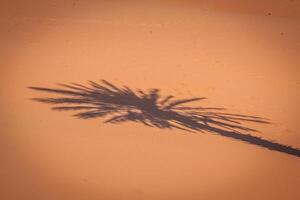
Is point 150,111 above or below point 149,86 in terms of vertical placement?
below

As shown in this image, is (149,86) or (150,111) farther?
(149,86)

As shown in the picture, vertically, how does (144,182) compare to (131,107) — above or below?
below

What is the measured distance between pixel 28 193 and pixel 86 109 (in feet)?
8.09

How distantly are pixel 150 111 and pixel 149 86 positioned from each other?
1087mm

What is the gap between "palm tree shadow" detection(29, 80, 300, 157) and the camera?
314 inches

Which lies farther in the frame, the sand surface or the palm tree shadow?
the palm tree shadow

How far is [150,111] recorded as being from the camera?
331 inches

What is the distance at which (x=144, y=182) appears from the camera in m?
6.68

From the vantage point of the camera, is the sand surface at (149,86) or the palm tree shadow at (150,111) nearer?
the sand surface at (149,86)

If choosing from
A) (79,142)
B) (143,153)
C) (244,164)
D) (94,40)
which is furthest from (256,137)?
(94,40)

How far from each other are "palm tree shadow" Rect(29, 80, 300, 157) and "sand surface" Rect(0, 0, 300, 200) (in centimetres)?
23

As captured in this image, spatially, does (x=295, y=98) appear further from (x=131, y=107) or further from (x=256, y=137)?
(x=131, y=107)

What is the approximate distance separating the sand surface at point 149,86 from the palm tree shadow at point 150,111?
232 mm

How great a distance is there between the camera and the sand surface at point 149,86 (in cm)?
668
